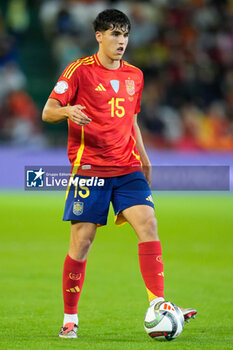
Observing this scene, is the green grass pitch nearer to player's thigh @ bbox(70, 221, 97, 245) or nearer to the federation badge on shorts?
player's thigh @ bbox(70, 221, 97, 245)

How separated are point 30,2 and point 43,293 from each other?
13.4 m

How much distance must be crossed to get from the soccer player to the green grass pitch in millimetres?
438

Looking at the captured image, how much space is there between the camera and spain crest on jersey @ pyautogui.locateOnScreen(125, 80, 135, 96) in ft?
17.3

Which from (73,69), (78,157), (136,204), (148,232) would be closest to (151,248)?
(148,232)

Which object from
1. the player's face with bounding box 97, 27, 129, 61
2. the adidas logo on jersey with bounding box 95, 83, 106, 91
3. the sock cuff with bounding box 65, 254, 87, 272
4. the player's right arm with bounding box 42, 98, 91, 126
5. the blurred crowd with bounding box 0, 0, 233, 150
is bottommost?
Result: the blurred crowd with bounding box 0, 0, 233, 150

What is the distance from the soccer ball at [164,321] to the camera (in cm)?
469

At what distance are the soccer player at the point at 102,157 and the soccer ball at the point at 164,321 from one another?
0.90ft

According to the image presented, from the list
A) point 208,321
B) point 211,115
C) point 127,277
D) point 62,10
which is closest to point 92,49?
point 62,10

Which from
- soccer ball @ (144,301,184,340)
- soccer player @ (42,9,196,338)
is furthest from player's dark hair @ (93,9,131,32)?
soccer ball @ (144,301,184,340)

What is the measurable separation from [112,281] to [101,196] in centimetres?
260

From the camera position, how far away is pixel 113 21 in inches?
203

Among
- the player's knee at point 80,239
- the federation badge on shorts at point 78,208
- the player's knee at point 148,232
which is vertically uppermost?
the federation badge on shorts at point 78,208

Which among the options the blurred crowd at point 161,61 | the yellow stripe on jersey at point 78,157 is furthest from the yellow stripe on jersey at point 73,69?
the blurred crowd at point 161,61

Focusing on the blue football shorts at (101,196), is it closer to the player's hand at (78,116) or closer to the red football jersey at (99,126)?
the red football jersey at (99,126)
